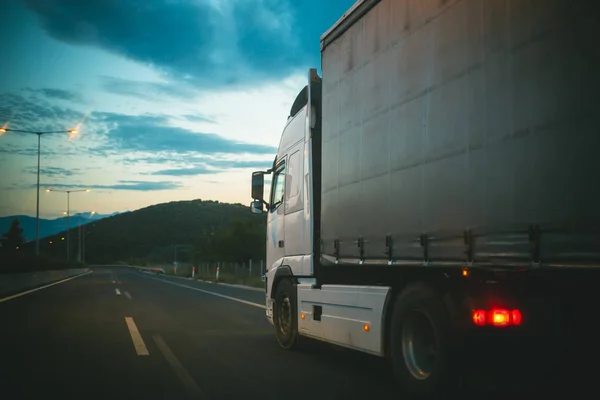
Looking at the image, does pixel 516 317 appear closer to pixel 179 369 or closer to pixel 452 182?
pixel 452 182

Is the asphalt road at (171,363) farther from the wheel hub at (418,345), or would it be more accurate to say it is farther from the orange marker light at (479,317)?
the orange marker light at (479,317)

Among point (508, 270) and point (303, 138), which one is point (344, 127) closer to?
point (303, 138)

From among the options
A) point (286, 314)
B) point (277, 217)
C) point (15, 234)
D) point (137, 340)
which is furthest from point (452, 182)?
point (15, 234)

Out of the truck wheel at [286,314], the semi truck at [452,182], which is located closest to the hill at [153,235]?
the truck wheel at [286,314]

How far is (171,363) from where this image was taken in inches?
350

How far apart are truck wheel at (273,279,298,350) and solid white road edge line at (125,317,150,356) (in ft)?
6.45

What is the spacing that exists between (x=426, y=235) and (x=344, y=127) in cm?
235

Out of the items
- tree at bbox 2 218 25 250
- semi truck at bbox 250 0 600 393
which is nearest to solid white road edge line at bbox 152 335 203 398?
semi truck at bbox 250 0 600 393

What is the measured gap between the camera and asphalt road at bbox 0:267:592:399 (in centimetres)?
712

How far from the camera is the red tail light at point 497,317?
17.5ft

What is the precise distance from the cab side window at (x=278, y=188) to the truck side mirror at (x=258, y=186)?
18 centimetres

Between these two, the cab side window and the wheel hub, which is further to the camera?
the cab side window

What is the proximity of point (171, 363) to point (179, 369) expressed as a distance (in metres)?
0.52

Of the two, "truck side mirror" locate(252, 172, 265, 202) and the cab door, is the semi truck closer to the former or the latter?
the cab door
